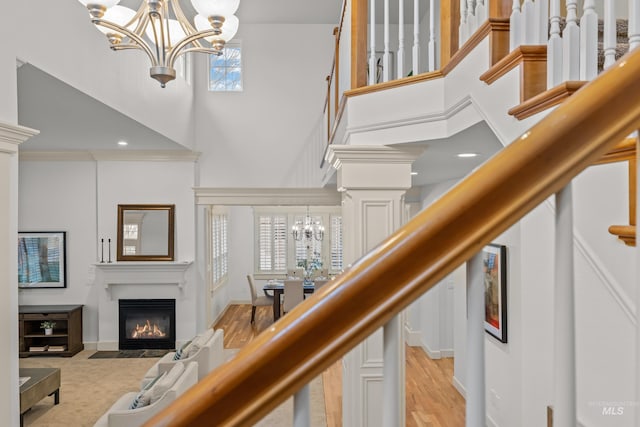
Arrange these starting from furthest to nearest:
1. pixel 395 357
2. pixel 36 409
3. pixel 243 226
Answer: pixel 243 226 → pixel 36 409 → pixel 395 357

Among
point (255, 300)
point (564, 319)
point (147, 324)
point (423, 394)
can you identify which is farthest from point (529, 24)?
point (255, 300)

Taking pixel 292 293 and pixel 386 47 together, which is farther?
pixel 292 293

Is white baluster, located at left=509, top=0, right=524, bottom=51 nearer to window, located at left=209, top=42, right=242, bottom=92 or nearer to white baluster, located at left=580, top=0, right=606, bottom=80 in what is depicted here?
white baluster, located at left=580, top=0, right=606, bottom=80

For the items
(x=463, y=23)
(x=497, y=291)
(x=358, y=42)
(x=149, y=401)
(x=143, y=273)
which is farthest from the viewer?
(x=143, y=273)

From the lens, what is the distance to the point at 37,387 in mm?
4512

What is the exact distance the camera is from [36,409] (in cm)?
490

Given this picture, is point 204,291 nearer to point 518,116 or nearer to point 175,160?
point 175,160

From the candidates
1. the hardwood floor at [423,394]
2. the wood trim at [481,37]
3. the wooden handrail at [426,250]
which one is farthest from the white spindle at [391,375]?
the hardwood floor at [423,394]

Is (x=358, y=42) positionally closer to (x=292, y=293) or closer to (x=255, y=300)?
(x=292, y=293)

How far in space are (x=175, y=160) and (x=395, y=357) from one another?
6.71m

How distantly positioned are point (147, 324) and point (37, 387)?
7.53 ft

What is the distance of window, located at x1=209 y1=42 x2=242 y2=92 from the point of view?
6.97 m

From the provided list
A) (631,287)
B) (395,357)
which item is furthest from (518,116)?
(395,357)

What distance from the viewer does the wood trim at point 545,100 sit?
1.09 m
